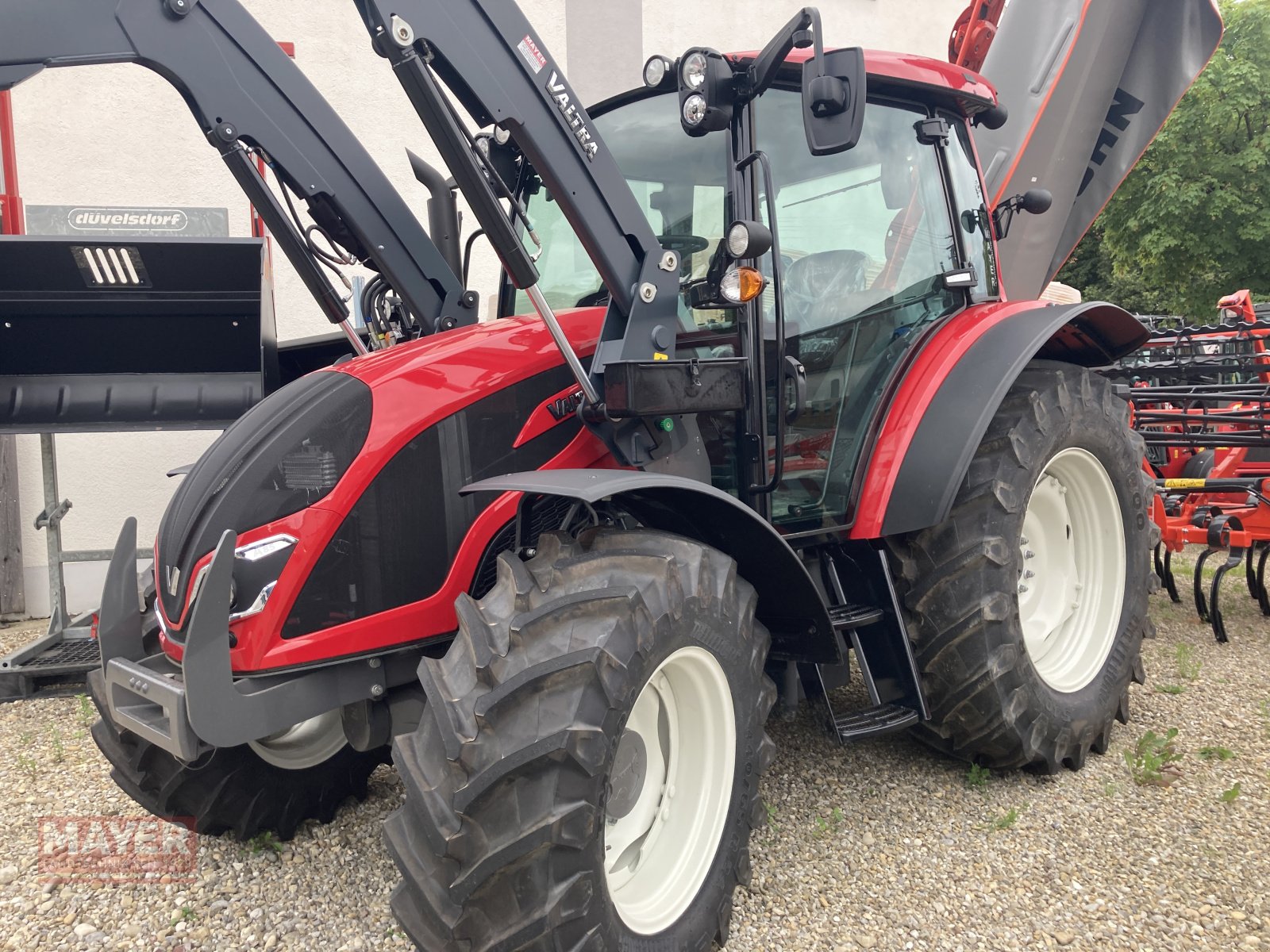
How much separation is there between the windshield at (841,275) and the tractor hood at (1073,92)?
2.25 m

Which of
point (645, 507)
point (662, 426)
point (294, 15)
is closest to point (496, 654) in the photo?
point (645, 507)

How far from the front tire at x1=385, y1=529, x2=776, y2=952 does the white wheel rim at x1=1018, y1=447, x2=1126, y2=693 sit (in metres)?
1.60

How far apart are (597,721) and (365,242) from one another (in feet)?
5.71

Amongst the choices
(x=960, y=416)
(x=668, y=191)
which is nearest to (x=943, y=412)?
(x=960, y=416)

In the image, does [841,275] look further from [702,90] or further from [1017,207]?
[1017,207]

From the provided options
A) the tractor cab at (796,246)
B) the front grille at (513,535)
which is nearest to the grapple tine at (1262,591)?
the tractor cab at (796,246)

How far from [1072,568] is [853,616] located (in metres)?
1.16

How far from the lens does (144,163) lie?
6020mm

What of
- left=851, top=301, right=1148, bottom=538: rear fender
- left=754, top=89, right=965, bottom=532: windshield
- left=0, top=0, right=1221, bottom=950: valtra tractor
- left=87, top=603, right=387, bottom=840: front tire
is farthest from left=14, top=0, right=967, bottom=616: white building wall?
left=851, top=301, right=1148, bottom=538: rear fender

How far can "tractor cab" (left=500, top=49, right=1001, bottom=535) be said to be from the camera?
2717mm

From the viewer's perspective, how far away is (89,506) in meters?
6.07

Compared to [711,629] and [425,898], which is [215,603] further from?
[711,629]

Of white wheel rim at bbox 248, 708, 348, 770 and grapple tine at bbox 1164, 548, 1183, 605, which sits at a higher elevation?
white wheel rim at bbox 248, 708, 348, 770

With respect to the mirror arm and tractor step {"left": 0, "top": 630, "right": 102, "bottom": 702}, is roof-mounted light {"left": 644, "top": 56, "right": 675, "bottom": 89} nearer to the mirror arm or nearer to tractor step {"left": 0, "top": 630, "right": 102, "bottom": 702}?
the mirror arm
